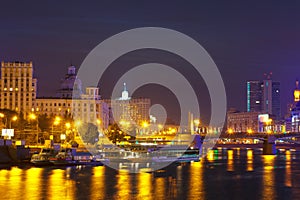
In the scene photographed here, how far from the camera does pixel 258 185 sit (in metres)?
46.7

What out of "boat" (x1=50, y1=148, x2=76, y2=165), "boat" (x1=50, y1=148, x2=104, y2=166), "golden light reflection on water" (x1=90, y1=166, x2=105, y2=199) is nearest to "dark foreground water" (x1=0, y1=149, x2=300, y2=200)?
"golden light reflection on water" (x1=90, y1=166, x2=105, y2=199)

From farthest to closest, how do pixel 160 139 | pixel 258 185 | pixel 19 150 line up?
1. pixel 160 139
2. pixel 19 150
3. pixel 258 185

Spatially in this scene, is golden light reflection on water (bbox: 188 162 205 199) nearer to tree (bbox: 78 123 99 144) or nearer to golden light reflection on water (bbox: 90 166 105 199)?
golden light reflection on water (bbox: 90 166 105 199)

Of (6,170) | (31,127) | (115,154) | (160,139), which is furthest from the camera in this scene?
(160,139)

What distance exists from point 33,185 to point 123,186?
6.58 m

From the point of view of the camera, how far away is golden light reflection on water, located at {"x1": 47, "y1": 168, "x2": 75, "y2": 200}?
3572 centimetres

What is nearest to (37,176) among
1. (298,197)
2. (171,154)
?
(298,197)

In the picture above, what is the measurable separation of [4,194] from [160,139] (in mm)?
113401

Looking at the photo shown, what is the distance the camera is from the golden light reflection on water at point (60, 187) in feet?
117

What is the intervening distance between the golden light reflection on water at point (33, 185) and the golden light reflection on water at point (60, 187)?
758 millimetres

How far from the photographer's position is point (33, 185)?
135 ft

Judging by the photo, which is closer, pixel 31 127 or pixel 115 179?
pixel 115 179

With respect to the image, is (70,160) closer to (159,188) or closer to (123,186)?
(123,186)

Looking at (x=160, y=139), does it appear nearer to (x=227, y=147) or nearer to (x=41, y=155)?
(x=227, y=147)
